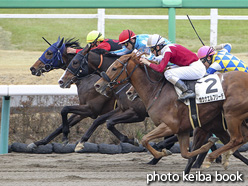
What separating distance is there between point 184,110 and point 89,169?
143cm

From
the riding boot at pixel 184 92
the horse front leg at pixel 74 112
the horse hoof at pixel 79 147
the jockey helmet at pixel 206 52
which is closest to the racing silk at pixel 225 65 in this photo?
the jockey helmet at pixel 206 52

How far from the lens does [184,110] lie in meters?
5.58

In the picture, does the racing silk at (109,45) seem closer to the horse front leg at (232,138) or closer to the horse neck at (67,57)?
the horse neck at (67,57)

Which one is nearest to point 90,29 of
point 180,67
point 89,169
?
point 89,169

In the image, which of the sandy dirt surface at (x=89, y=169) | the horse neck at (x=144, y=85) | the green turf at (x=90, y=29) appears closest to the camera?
the sandy dirt surface at (x=89, y=169)

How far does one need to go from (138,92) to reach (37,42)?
30.4 ft

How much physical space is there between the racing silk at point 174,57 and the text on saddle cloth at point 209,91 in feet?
1.01

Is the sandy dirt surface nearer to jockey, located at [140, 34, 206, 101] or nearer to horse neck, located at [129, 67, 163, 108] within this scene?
horse neck, located at [129, 67, 163, 108]

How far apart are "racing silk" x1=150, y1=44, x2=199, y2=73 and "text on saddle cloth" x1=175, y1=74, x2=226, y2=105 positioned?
12.2 inches

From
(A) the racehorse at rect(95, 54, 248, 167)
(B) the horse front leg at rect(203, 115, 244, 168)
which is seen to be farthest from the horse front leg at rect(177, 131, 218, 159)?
(B) the horse front leg at rect(203, 115, 244, 168)

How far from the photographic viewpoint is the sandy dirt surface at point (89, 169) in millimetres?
5190

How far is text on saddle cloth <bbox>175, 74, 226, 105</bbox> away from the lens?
18.1 ft

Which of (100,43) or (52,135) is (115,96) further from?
(52,135)

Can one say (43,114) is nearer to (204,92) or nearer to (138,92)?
(138,92)
